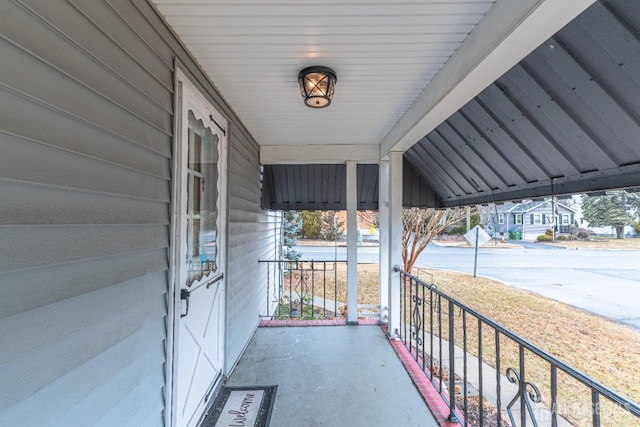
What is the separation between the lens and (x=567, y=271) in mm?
9812

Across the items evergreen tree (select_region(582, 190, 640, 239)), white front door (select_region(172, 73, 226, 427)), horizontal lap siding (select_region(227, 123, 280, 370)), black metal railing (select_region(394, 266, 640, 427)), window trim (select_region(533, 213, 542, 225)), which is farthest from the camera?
window trim (select_region(533, 213, 542, 225))

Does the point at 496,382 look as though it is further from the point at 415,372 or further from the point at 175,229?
the point at 175,229

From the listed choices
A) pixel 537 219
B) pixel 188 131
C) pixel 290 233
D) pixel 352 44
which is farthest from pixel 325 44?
pixel 537 219

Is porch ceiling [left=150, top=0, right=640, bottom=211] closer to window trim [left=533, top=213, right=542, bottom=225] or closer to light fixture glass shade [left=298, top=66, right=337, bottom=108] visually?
light fixture glass shade [left=298, top=66, right=337, bottom=108]

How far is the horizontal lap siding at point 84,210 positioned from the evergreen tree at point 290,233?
19.5 feet

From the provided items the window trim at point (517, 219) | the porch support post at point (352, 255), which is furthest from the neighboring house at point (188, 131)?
the window trim at point (517, 219)

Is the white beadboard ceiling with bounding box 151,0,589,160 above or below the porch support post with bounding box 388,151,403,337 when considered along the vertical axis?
above

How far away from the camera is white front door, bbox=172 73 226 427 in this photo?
169cm

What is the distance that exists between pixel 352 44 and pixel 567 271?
11.8 meters

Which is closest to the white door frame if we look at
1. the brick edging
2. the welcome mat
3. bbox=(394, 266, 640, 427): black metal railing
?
the welcome mat

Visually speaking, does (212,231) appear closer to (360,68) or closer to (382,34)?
(360,68)

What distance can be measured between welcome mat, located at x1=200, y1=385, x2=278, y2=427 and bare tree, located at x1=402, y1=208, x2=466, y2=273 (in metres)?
6.20

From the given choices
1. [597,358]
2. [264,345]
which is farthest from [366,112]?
[597,358]

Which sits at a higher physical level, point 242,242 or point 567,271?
point 242,242
